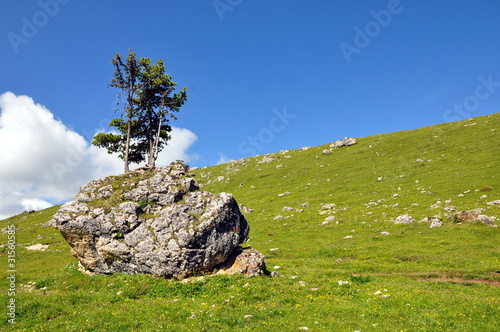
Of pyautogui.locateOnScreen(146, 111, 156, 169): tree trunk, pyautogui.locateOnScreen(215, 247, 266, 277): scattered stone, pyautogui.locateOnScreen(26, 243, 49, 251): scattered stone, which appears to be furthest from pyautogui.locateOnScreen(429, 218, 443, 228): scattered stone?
pyautogui.locateOnScreen(26, 243, 49, 251): scattered stone

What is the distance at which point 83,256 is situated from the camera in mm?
24250

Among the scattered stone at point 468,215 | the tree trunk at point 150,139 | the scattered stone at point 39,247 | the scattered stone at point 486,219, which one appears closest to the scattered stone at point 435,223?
the scattered stone at point 468,215

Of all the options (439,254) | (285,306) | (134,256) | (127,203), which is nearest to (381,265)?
(439,254)

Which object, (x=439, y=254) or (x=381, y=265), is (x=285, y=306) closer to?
(x=381, y=265)

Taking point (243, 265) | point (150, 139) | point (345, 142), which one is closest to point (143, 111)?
point (150, 139)

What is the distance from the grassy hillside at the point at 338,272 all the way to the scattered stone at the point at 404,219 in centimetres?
89

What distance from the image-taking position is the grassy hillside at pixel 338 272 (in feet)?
51.0

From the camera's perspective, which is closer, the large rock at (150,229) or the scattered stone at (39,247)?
the large rock at (150,229)

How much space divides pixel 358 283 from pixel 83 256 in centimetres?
2240

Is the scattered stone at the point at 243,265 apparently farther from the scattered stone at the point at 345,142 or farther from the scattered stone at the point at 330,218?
the scattered stone at the point at 345,142

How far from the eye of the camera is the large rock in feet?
73.8

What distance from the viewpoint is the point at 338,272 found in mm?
26141

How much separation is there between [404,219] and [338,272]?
70.0 feet

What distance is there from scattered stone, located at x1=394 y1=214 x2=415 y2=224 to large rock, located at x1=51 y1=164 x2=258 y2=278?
26.7 metres
